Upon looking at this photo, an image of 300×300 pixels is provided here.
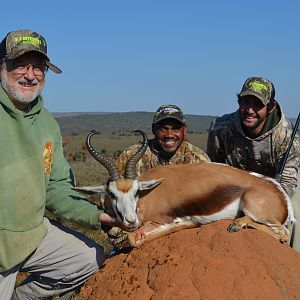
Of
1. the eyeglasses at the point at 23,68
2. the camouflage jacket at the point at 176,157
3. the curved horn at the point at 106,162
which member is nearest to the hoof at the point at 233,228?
the curved horn at the point at 106,162

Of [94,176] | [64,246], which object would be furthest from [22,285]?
[94,176]

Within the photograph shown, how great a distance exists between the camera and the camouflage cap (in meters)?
5.34

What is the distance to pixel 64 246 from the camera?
6.01 m

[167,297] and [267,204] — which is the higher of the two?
[267,204]

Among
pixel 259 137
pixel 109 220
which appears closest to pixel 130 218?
pixel 109 220

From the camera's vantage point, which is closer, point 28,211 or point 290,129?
point 28,211

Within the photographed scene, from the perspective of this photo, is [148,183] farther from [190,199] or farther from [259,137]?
[259,137]

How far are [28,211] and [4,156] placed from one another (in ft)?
2.04

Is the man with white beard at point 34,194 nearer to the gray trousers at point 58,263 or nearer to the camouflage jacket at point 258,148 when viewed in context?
the gray trousers at point 58,263

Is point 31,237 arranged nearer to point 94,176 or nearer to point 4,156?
point 4,156

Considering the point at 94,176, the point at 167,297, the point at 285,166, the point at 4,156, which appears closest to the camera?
the point at 167,297

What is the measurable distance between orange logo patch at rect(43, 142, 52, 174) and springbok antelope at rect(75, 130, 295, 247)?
26.3 inches

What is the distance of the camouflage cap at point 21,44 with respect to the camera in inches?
210

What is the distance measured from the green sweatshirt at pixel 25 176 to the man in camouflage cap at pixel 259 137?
2.92 m
